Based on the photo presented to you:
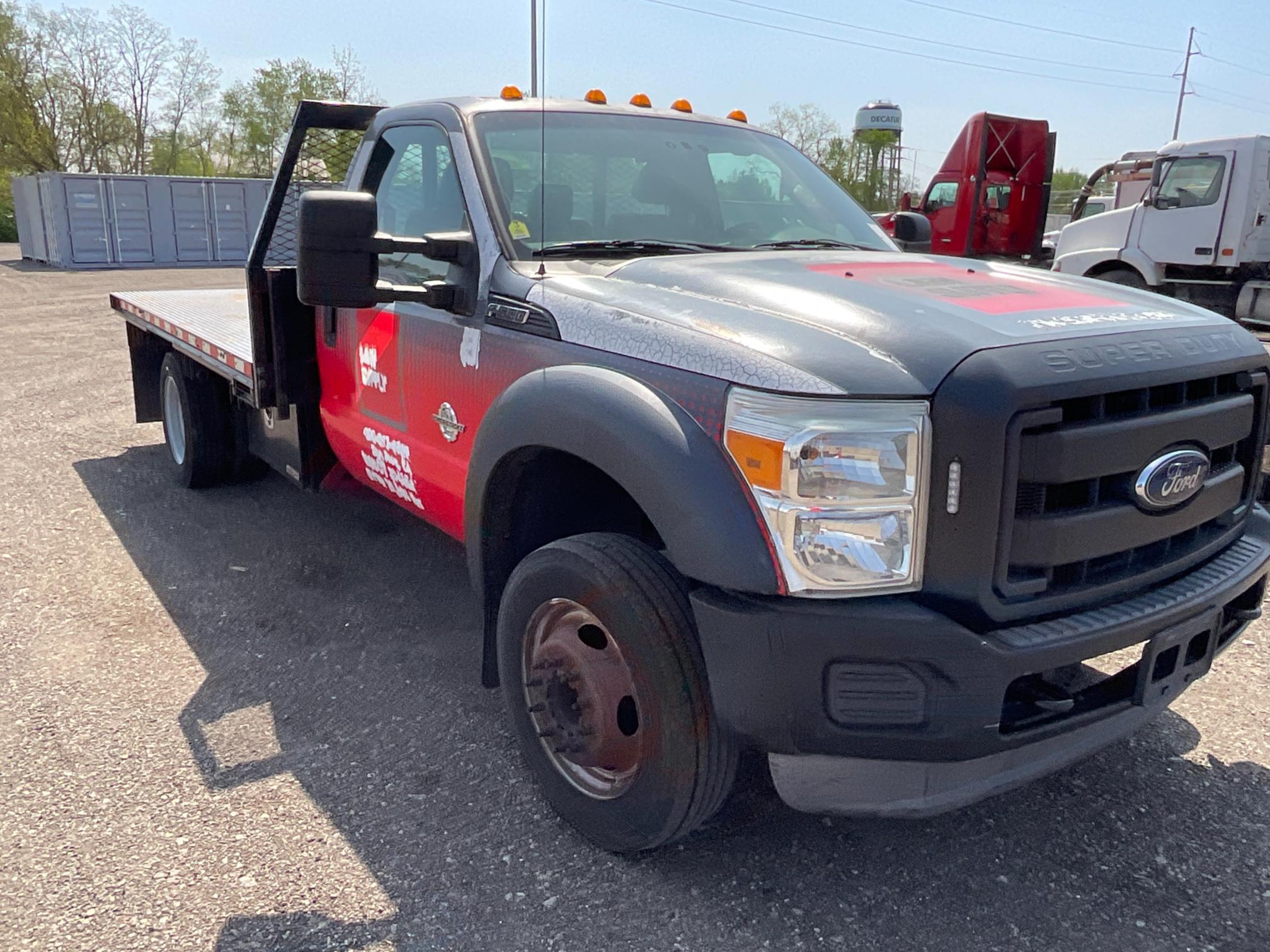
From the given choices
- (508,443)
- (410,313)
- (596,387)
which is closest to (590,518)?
(508,443)

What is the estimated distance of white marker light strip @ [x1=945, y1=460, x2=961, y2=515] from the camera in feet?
6.53

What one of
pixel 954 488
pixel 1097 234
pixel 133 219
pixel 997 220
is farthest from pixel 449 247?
pixel 133 219

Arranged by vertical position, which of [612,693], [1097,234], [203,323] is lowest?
[612,693]

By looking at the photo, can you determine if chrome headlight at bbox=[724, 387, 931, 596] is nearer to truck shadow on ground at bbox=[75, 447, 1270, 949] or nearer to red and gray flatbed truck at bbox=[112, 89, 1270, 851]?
red and gray flatbed truck at bbox=[112, 89, 1270, 851]

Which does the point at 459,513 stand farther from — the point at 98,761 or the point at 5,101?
the point at 5,101

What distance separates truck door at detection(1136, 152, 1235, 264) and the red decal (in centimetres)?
1153

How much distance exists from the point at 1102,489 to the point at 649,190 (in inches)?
68.6

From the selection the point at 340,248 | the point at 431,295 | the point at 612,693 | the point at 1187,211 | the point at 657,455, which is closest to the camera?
the point at 657,455

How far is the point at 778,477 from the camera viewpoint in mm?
1997

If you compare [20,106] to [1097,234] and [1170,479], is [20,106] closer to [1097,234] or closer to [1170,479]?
[1097,234]

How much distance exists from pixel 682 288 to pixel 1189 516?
1.31 meters

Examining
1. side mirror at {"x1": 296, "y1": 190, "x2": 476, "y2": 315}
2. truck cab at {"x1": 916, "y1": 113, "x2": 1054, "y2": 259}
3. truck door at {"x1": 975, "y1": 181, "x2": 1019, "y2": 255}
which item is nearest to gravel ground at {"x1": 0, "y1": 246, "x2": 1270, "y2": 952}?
side mirror at {"x1": 296, "y1": 190, "x2": 476, "y2": 315}

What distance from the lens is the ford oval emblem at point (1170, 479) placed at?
220 cm

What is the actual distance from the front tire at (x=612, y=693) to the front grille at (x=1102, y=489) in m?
0.69
